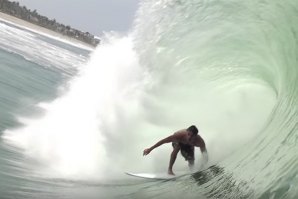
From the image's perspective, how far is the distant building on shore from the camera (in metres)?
138

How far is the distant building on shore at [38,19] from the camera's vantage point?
138 m

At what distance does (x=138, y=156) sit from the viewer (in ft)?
37.7

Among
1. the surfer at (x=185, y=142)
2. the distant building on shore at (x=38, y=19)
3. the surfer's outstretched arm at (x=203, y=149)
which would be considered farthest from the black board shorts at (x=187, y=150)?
the distant building on shore at (x=38, y=19)

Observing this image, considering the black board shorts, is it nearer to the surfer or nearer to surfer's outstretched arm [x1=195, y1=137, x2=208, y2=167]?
the surfer

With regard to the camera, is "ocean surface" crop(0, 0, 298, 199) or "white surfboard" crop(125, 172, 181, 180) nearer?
"ocean surface" crop(0, 0, 298, 199)

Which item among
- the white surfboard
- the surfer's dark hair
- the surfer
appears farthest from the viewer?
the white surfboard

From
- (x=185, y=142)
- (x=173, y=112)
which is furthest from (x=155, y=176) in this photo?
(x=173, y=112)

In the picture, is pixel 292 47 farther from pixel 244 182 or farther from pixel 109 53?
pixel 109 53

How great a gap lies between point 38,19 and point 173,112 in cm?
15550

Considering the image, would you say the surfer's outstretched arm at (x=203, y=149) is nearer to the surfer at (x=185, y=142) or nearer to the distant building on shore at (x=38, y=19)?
the surfer at (x=185, y=142)

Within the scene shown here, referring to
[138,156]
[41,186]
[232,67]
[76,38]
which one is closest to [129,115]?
[138,156]

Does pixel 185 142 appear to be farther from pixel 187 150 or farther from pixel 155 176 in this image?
pixel 155 176

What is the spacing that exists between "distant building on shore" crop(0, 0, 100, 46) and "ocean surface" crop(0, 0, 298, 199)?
405 feet

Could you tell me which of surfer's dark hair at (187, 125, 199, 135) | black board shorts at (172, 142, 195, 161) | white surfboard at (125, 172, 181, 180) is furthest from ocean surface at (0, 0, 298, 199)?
surfer's dark hair at (187, 125, 199, 135)
